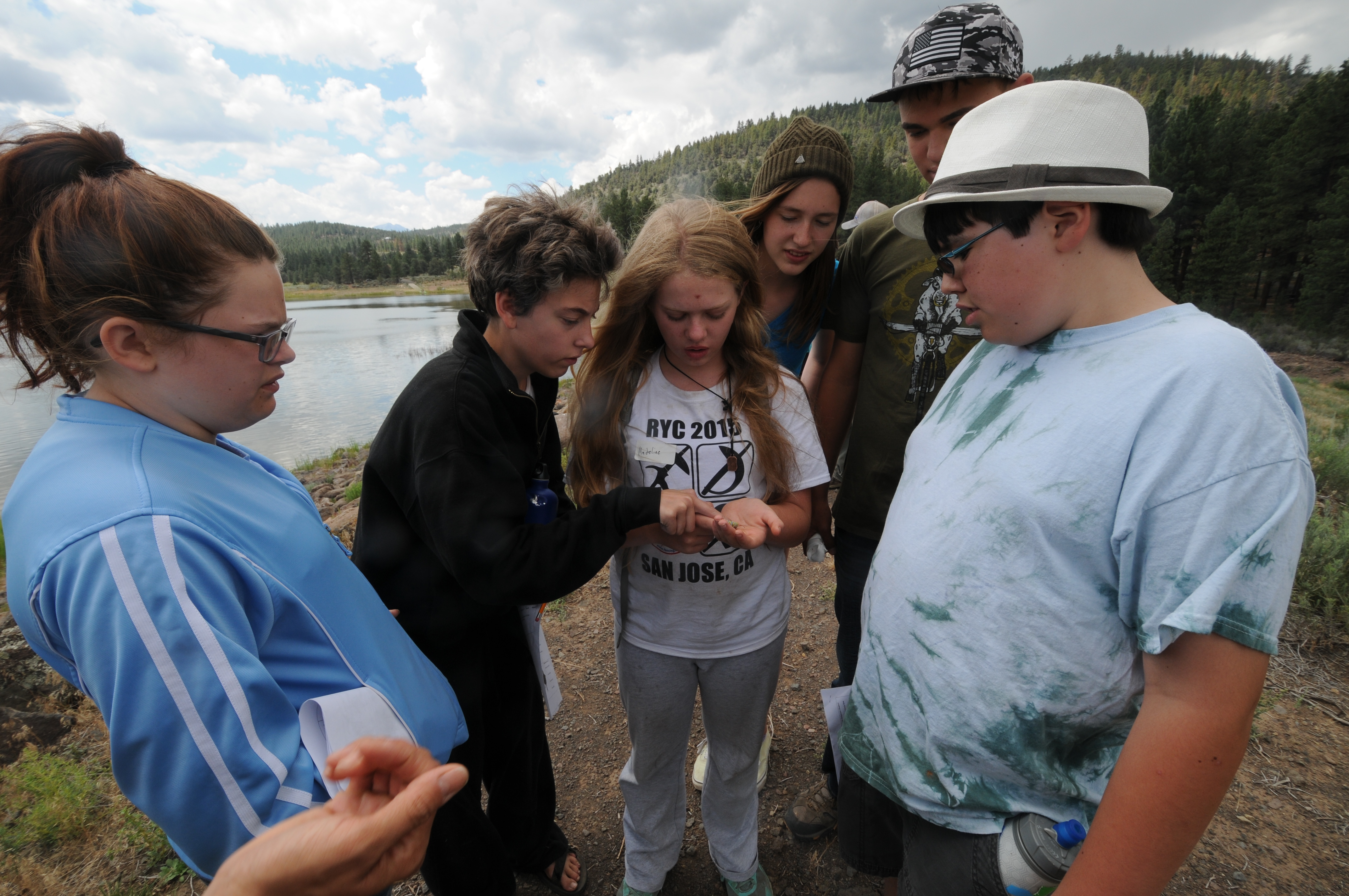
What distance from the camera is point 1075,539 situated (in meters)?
1.12

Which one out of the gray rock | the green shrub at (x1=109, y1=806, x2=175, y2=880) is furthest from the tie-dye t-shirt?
the gray rock

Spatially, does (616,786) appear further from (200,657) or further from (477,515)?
(200,657)

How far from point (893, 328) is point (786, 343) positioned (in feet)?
2.02

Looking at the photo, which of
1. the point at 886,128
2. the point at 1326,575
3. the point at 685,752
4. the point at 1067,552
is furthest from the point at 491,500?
the point at 886,128

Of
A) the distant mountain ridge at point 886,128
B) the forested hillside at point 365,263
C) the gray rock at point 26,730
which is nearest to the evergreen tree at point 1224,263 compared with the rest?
the distant mountain ridge at point 886,128

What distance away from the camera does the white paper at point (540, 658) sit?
2.26 m

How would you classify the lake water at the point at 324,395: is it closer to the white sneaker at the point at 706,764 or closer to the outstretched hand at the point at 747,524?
the outstretched hand at the point at 747,524

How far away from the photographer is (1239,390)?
95 centimetres

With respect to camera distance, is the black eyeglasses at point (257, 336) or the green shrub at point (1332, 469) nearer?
the black eyeglasses at point (257, 336)

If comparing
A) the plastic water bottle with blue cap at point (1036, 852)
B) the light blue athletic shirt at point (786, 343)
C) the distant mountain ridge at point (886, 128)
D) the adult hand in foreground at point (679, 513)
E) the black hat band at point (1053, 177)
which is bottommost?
the plastic water bottle with blue cap at point (1036, 852)

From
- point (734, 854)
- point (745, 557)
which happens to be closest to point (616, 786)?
point (734, 854)

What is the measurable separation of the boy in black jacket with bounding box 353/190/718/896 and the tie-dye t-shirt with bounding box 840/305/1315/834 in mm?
746

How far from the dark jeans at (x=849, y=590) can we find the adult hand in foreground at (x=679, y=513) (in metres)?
0.92

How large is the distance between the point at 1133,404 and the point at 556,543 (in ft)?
4.73
